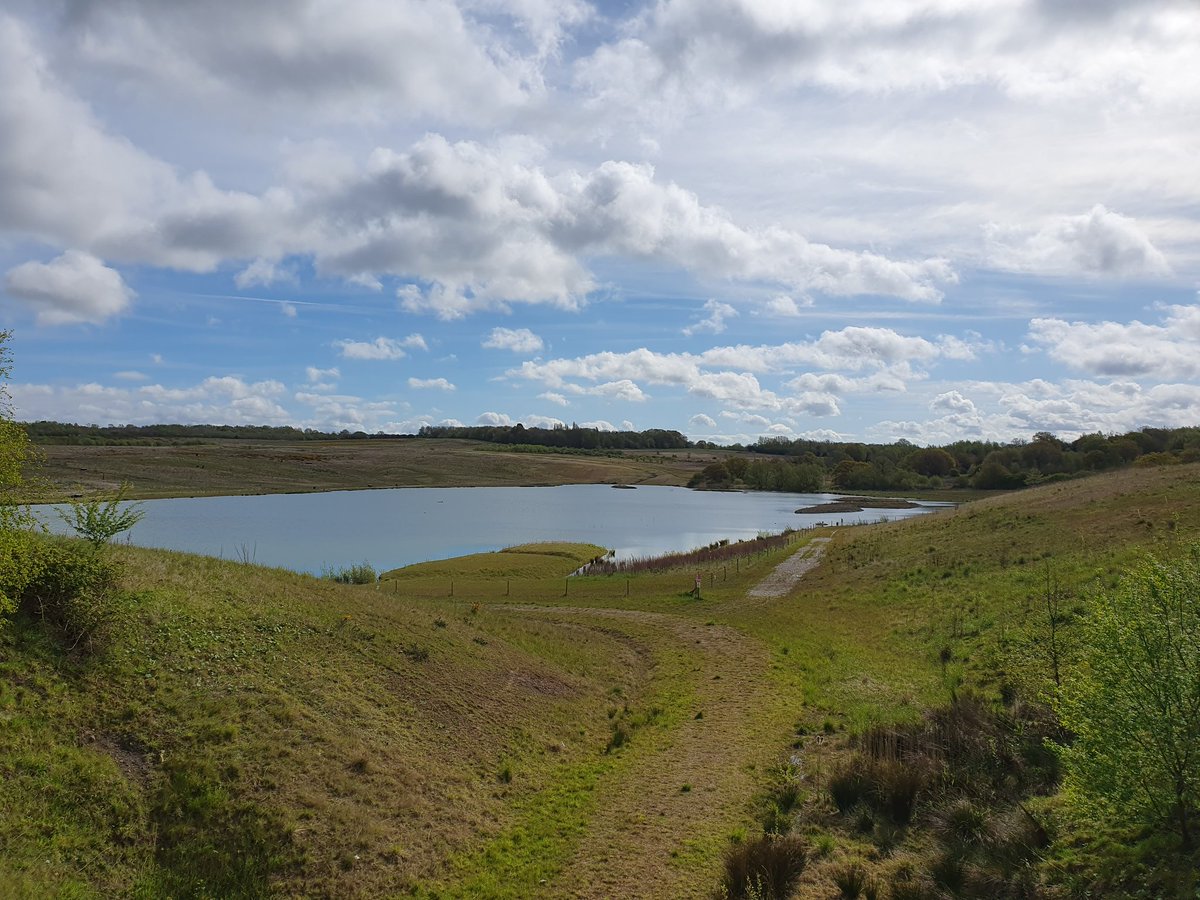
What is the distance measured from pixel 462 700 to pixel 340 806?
440 centimetres

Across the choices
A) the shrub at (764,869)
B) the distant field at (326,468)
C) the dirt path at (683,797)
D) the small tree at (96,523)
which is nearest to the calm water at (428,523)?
the distant field at (326,468)

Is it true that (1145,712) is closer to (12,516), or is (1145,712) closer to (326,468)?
(12,516)

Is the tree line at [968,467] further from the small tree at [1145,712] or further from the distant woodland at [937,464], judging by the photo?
the small tree at [1145,712]

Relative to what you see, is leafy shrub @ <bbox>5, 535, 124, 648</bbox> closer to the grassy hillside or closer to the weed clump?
the grassy hillside

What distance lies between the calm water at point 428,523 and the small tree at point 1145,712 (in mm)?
32698

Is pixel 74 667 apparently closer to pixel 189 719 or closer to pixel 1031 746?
pixel 189 719

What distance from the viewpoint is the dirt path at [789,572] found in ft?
105

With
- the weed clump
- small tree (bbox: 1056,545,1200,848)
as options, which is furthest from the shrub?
small tree (bbox: 1056,545,1200,848)

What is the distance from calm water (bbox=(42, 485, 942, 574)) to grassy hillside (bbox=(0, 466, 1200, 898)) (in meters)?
21.6

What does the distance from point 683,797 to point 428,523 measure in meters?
66.7

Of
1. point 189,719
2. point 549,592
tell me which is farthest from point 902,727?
point 549,592

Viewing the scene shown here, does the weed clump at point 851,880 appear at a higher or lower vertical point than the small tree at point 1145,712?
lower

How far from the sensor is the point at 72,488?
257ft

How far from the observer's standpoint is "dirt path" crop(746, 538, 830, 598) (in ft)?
105
